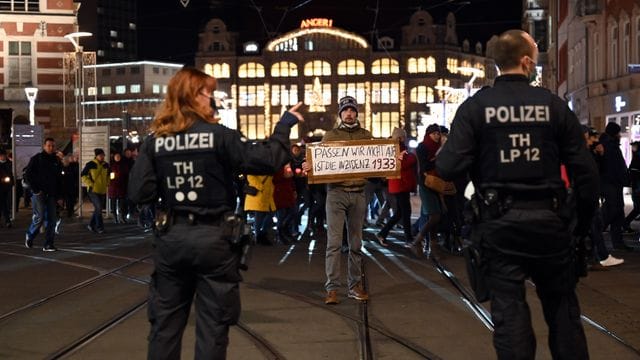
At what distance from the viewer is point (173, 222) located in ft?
17.6

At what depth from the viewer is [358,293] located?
995 centimetres

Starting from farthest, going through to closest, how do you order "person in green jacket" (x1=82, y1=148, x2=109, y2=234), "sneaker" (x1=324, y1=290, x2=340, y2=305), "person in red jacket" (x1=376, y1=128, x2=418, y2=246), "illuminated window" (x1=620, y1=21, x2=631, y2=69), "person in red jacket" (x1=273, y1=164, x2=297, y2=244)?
"illuminated window" (x1=620, y1=21, x2=631, y2=69)
"person in green jacket" (x1=82, y1=148, x2=109, y2=234)
"person in red jacket" (x1=273, y1=164, x2=297, y2=244)
"person in red jacket" (x1=376, y1=128, x2=418, y2=246)
"sneaker" (x1=324, y1=290, x2=340, y2=305)

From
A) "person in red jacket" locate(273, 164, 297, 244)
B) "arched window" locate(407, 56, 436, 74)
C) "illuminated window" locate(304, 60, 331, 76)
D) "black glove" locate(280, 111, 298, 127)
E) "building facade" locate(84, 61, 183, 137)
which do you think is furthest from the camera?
"illuminated window" locate(304, 60, 331, 76)

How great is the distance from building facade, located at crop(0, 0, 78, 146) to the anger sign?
39.0 metres

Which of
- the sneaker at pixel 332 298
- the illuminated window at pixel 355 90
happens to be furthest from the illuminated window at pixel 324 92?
the sneaker at pixel 332 298

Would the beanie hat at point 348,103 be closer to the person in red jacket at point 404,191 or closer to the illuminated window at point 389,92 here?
the person in red jacket at point 404,191

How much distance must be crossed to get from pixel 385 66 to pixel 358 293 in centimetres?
12267

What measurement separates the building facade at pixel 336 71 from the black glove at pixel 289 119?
122655 mm

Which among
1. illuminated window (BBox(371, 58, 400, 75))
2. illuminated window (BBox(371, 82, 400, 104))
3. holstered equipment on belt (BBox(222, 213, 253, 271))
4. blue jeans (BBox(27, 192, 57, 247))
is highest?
illuminated window (BBox(371, 58, 400, 75))

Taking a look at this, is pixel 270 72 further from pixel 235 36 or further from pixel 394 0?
pixel 394 0

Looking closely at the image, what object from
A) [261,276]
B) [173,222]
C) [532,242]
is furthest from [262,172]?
[261,276]

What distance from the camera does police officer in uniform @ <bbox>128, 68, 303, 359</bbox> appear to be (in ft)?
17.2

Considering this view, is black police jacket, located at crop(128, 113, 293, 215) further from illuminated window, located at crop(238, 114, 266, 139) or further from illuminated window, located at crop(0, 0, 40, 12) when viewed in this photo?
illuminated window, located at crop(238, 114, 266, 139)

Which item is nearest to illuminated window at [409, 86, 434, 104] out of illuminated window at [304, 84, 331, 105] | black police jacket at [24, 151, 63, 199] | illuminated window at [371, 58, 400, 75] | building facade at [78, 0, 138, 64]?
illuminated window at [371, 58, 400, 75]
